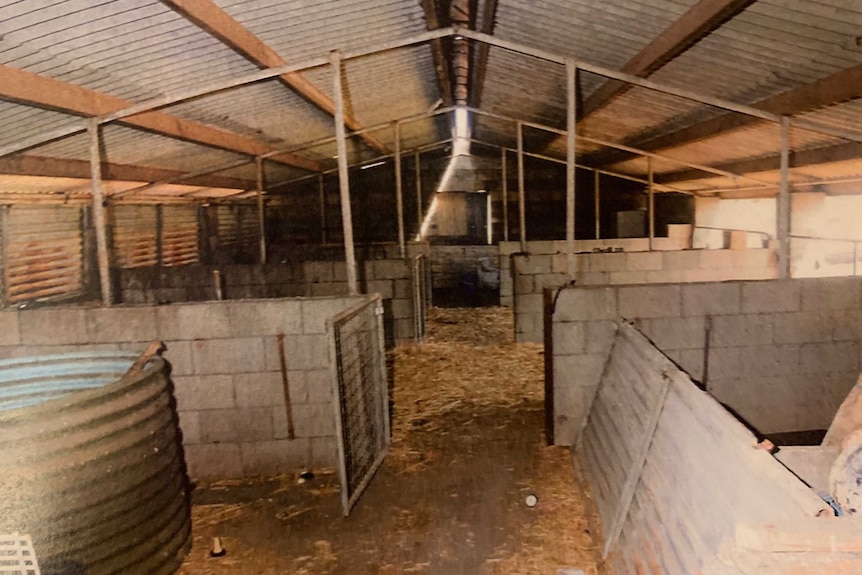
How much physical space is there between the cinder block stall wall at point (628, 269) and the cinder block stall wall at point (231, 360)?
417cm

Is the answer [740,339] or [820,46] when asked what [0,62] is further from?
[740,339]

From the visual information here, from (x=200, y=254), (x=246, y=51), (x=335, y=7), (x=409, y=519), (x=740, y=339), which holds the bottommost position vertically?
(x=409, y=519)

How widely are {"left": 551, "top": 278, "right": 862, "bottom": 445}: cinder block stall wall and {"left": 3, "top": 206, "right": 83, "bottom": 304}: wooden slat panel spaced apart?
688 centimetres

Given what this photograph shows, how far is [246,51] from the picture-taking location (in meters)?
3.99

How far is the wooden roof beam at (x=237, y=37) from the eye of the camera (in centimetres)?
320

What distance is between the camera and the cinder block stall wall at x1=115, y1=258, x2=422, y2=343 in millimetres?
7836

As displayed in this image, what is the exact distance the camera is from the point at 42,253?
780cm

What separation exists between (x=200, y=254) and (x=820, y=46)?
10584 mm

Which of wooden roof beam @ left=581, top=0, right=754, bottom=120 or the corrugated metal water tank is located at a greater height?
wooden roof beam @ left=581, top=0, right=754, bottom=120

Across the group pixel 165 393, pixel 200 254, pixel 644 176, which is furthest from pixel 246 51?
pixel 644 176

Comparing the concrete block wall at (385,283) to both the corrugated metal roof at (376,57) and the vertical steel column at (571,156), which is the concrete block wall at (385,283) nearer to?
the corrugated metal roof at (376,57)

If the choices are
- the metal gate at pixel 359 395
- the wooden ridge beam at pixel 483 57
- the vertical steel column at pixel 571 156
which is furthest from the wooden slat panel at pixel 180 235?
the vertical steel column at pixel 571 156

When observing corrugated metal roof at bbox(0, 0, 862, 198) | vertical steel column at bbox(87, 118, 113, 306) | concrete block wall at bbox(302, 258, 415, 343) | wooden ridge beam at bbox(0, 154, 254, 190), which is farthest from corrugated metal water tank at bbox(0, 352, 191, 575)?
concrete block wall at bbox(302, 258, 415, 343)

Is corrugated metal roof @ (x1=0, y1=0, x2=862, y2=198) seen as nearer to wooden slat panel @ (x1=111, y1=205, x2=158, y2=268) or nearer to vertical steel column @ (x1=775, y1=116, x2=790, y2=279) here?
vertical steel column @ (x1=775, y1=116, x2=790, y2=279)
